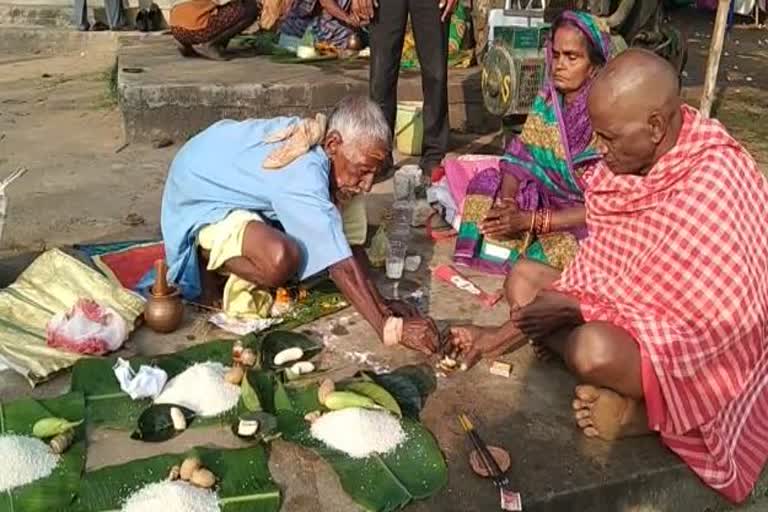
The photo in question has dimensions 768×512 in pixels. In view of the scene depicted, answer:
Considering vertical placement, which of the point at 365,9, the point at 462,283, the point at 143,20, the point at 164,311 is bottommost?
the point at 462,283

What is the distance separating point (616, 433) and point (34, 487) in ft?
5.64

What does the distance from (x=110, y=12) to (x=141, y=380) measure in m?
7.75

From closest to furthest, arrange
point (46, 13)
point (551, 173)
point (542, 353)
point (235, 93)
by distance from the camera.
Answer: point (542, 353)
point (551, 173)
point (235, 93)
point (46, 13)

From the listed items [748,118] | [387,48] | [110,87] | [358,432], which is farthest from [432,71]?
[748,118]

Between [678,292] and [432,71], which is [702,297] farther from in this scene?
[432,71]

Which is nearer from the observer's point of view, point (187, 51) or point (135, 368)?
point (135, 368)

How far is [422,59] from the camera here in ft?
18.2

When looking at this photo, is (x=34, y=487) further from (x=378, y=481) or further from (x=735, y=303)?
(x=735, y=303)

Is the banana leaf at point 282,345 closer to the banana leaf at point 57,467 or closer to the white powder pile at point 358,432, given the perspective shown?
the white powder pile at point 358,432

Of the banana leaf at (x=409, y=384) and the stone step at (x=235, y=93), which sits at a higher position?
the stone step at (x=235, y=93)

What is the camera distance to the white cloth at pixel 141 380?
2.91 m

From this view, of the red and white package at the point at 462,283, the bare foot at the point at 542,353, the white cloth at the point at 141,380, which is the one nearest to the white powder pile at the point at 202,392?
the white cloth at the point at 141,380

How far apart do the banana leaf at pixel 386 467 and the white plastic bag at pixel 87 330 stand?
74cm

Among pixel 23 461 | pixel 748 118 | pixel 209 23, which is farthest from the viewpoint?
pixel 748 118
